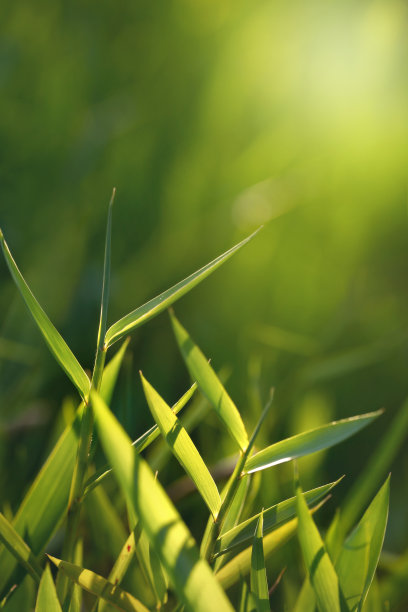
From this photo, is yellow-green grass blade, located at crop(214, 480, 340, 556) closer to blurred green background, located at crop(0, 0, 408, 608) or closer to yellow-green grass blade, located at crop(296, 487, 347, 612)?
yellow-green grass blade, located at crop(296, 487, 347, 612)

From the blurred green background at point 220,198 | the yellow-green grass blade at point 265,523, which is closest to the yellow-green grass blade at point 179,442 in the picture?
the yellow-green grass blade at point 265,523

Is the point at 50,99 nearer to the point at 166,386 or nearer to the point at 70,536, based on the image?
the point at 166,386

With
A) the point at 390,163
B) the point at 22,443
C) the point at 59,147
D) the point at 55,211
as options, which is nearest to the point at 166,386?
the point at 22,443

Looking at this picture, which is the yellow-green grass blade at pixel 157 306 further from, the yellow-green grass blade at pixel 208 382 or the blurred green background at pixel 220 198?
the blurred green background at pixel 220 198

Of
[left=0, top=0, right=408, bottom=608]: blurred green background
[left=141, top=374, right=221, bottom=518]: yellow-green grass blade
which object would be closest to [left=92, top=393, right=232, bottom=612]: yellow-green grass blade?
[left=141, top=374, right=221, bottom=518]: yellow-green grass blade

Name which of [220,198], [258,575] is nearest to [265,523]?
[258,575]

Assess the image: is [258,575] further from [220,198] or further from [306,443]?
[220,198]
